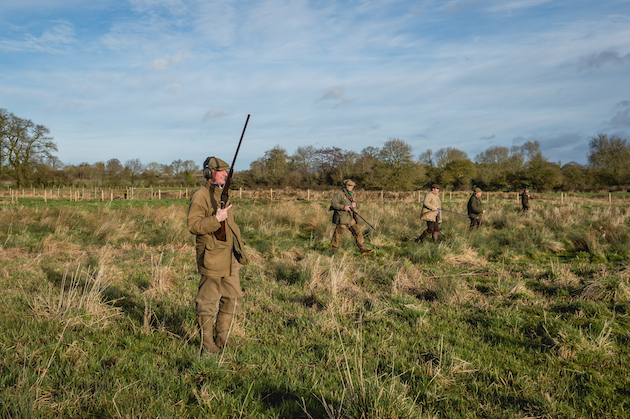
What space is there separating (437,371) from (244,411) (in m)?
1.61

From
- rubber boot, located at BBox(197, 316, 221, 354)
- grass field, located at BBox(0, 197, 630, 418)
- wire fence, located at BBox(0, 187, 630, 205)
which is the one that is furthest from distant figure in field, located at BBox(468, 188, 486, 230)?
wire fence, located at BBox(0, 187, 630, 205)

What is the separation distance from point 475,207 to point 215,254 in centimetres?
1140

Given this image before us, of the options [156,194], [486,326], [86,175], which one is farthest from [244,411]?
[86,175]

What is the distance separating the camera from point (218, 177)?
12.8 feet

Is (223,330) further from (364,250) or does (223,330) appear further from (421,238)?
(421,238)

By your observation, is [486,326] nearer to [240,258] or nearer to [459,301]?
[459,301]

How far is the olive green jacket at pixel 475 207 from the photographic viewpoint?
12938mm

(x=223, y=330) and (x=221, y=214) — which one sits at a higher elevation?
(x=221, y=214)

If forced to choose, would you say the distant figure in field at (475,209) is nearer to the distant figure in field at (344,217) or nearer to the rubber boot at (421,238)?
the rubber boot at (421,238)

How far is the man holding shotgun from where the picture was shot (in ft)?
12.2

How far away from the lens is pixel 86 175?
5684cm

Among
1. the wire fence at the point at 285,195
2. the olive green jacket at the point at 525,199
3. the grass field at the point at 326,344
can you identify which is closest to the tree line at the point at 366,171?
the wire fence at the point at 285,195

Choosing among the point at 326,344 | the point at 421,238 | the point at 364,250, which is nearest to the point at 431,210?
the point at 421,238

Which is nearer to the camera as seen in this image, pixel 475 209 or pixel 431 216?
pixel 431 216
